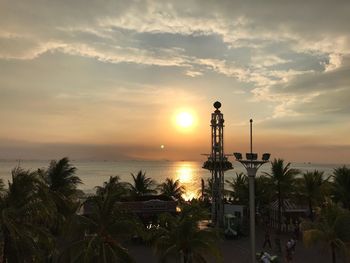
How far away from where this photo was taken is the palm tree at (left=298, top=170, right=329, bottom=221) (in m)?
42.1

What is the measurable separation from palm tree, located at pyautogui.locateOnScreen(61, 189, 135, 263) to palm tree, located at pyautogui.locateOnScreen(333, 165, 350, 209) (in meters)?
26.0

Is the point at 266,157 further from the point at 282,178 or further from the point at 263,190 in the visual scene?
the point at 263,190

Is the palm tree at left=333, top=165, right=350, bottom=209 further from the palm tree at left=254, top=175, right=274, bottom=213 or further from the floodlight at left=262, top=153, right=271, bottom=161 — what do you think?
the floodlight at left=262, top=153, right=271, bottom=161

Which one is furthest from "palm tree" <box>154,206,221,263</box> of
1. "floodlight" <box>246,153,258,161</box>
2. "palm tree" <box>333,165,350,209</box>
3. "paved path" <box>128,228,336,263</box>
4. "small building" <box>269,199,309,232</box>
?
"small building" <box>269,199,309,232</box>

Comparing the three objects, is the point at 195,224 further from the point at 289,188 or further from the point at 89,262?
the point at 289,188

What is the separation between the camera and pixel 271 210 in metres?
45.2

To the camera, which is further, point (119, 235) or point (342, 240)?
point (342, 240)

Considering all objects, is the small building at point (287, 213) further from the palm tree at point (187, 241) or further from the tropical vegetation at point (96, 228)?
the palm tree at point (187, 241)

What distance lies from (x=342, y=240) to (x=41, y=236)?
17664 mm

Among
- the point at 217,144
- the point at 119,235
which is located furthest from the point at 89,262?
the point at 217,144

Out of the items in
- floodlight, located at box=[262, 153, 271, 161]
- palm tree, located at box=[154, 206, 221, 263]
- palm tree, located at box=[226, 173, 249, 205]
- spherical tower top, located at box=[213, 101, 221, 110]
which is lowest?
palm tree, located at box=[154, 206, 221, 263]

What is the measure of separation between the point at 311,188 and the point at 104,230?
32.0 m

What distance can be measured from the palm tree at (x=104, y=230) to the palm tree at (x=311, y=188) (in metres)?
30.5

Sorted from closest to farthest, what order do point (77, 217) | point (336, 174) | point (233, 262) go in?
1. point (77, 217)
2. point (233, 262)
3. point (336, 174)
